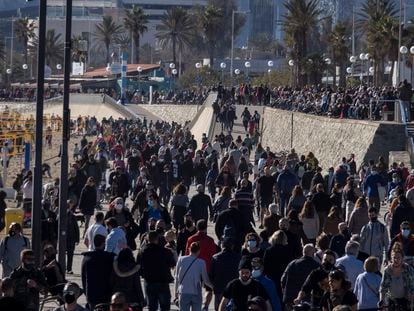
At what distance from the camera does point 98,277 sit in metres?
17.3

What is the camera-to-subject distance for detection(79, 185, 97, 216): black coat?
2767 cm

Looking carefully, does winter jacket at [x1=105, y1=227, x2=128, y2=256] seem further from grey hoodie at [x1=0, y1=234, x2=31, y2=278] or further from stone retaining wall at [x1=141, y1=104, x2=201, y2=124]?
stone retaining wall at [x1=141, y1=104, x2=201, y2=124]

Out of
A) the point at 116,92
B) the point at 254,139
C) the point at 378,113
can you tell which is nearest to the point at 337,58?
the point at 116,92

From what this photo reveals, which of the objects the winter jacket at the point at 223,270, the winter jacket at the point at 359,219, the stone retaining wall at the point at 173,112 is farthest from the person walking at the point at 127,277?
the stone retaining wall at the point at 173,112

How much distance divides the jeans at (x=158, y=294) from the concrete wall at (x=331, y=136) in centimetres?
2589

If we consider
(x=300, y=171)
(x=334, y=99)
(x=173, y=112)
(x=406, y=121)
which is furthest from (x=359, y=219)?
(x=173, y=112)

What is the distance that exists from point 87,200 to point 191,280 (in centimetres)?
1017

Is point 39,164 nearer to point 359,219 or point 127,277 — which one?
point 127,277

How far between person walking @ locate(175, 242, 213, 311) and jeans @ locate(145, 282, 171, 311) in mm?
340

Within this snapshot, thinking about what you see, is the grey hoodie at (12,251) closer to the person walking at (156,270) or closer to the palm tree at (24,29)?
the person walking at (156,270)

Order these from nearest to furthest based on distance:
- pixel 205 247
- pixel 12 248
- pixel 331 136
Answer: pixel 205 247, pixel 12 248, pixel 331 136

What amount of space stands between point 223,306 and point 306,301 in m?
0.88

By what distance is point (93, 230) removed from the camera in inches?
849

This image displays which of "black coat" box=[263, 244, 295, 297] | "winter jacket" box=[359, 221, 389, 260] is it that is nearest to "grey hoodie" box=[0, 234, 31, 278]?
"black coat" box=[263, 244, 295, 297]
